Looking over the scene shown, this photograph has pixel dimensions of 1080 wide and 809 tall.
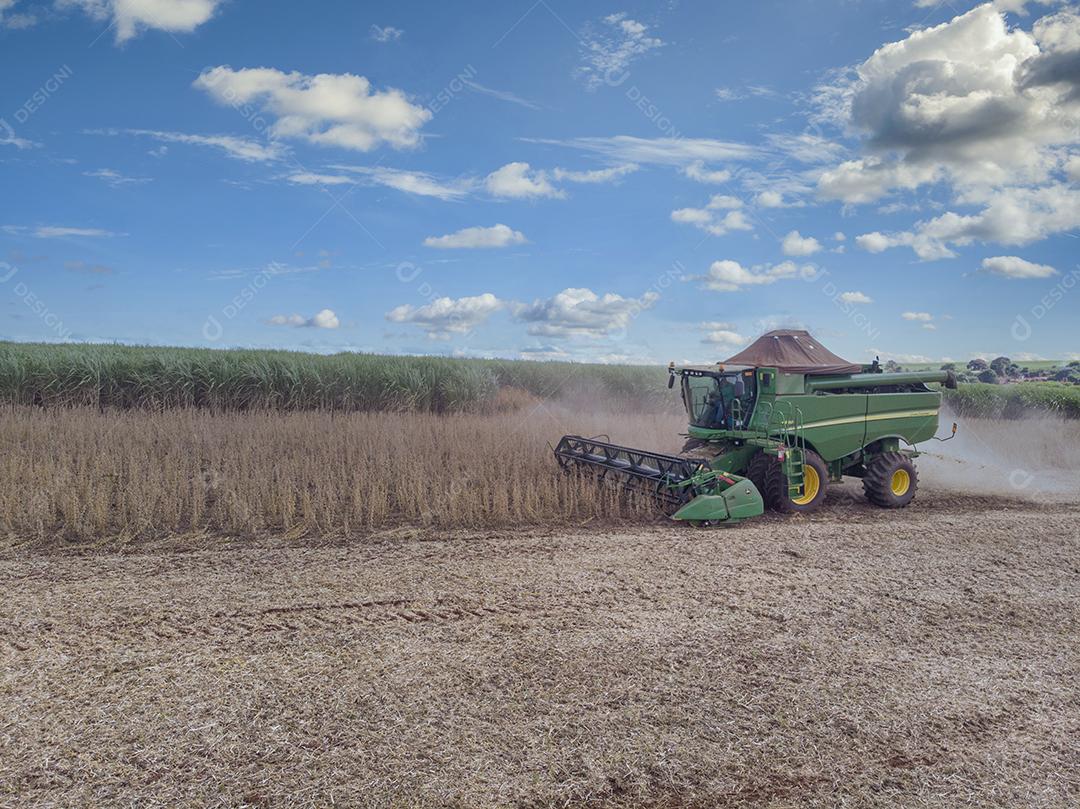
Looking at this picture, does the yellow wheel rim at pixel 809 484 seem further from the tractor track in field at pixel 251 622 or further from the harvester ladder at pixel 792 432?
the tractor track in field at pixel 251 622

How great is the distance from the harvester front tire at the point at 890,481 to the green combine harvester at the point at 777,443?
0.01m

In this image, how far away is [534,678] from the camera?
407 cm

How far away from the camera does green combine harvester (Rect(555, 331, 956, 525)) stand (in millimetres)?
8016

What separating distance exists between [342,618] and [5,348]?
48.9ft

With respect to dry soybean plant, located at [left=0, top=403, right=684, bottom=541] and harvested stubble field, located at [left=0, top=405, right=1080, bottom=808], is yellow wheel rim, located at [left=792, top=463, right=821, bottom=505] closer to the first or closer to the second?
harvested stubble field, located at [left=0, top=405, right=1080, bottom=808]

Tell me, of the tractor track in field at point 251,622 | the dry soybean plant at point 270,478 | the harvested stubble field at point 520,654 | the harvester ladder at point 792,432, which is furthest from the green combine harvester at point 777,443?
the tractor track in field at point 251,622

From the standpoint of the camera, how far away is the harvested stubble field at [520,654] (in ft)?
10.7

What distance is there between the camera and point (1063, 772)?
342 centimetres

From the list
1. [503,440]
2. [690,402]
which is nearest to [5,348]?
[503,440]

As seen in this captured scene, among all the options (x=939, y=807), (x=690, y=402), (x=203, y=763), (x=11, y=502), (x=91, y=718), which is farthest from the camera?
(x=690, y=402)

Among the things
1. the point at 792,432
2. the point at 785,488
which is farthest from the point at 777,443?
the point at 785,488

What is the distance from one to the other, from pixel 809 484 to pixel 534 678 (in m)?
5.64

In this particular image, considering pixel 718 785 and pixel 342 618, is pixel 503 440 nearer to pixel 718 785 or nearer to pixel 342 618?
pixel 342 618

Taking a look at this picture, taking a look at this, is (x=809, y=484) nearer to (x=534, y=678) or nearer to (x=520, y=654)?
(x=520, y=654)
